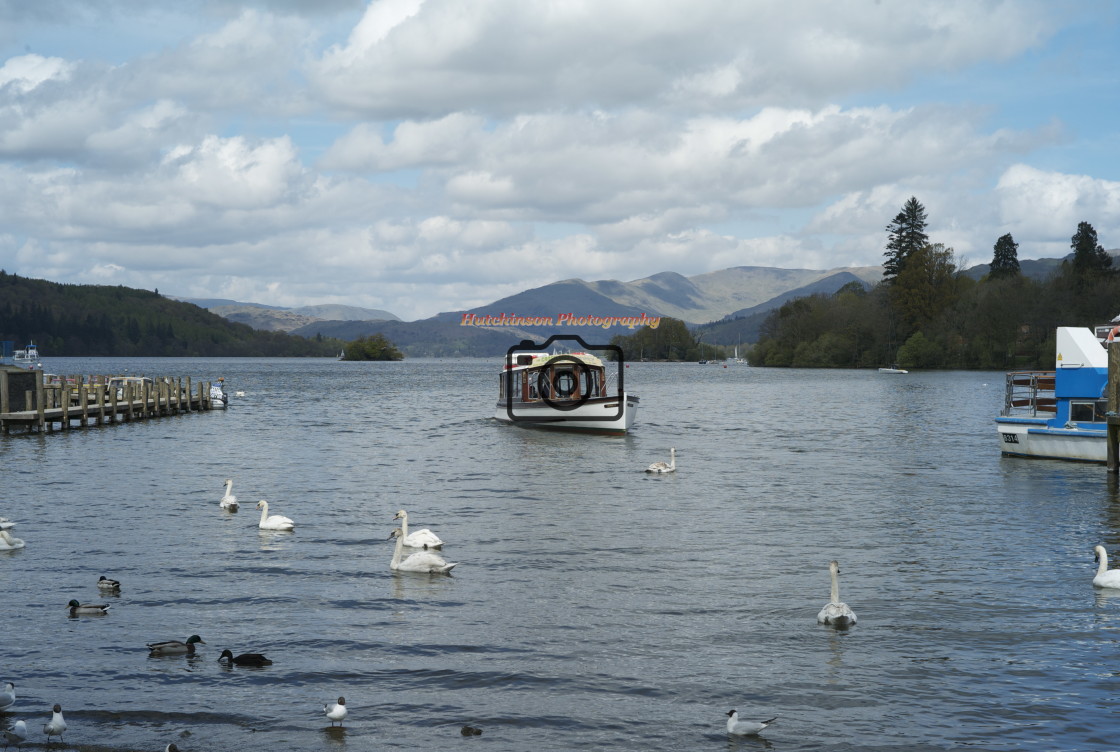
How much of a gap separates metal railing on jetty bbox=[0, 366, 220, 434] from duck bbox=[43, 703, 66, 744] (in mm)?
45250

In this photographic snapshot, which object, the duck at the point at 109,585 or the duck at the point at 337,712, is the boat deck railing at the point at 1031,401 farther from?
the duck at the point at 337,712

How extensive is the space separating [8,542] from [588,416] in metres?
36.9

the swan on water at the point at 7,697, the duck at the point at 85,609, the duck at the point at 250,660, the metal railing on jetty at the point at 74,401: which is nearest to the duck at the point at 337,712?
the duck at the point at 250,660

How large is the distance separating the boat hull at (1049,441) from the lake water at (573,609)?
1551mm

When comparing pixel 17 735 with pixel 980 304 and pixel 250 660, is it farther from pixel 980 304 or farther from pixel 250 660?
pixel 980 304

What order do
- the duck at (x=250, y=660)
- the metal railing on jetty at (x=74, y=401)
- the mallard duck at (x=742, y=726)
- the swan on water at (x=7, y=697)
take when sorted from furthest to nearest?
the metal railing on jetty at (x=74, y=401) < the duck at (x=250, y=660) < the swan on water at (x=7, y=697) < the mallard duck at (x=742, y=726)

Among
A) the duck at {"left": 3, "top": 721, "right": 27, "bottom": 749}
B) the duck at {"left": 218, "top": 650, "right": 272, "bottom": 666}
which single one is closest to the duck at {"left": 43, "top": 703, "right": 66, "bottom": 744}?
the duck at {"left": 3, "top": 721, "right": 27, "bottom": 749}

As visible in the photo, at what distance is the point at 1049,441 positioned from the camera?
4194 cm

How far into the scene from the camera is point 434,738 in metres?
12.5

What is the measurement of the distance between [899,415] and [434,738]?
68.9 meters

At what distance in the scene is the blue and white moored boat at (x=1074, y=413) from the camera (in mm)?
39750

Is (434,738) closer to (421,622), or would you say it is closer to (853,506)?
(421,622)

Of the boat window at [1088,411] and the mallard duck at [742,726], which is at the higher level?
the boat window at [1088,411]

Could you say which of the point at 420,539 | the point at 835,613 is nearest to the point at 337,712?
the point at 835,613
